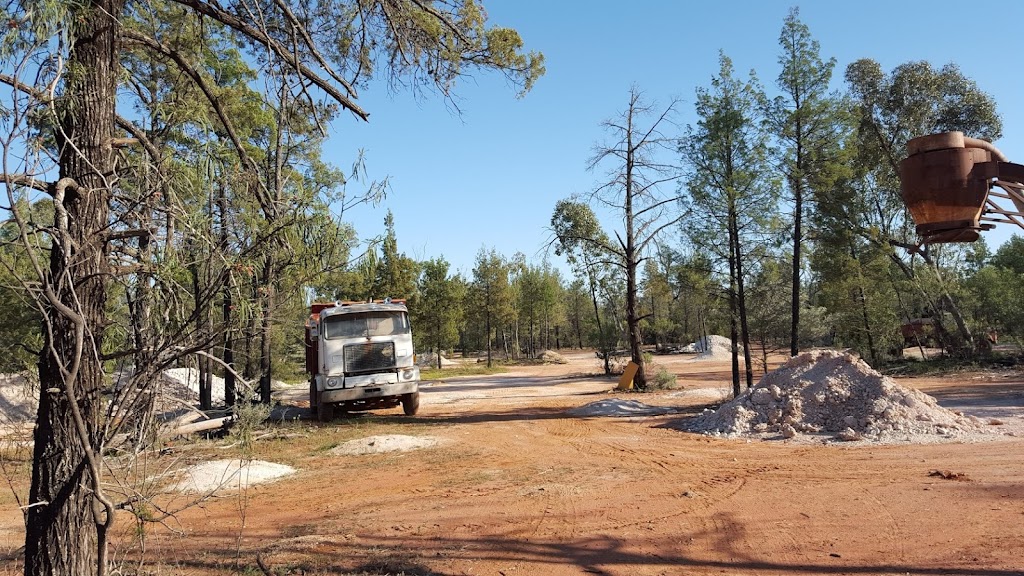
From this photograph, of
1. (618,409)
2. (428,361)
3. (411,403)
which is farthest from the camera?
(428,361)

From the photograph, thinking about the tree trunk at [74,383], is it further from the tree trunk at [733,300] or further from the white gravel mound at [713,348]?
the white gravel mound at [713,348]

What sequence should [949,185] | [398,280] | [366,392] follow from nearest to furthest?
[949,185]
[366,392]
[398,280]

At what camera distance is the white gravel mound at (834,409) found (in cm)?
1144

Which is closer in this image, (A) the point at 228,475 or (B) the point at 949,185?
(B) the point at 949,185

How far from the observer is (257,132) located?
14172 millimetres

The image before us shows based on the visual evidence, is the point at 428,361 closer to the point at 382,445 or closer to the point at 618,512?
the point at 382,445

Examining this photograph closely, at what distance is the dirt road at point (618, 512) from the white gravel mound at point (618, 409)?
405 centimetres

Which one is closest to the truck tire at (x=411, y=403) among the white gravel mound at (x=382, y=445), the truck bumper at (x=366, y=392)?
the truck bumper at (x=366, y=392)

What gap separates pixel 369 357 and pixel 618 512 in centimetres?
1036

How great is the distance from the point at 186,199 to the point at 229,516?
574 centimetres

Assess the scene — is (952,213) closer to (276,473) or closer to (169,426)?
(169,426)

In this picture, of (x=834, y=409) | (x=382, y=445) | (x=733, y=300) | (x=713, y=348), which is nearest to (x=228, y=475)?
(x=382, y=445)

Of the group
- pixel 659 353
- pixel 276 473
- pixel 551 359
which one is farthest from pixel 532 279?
pixel 276 473

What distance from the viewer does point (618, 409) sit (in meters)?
17.4
